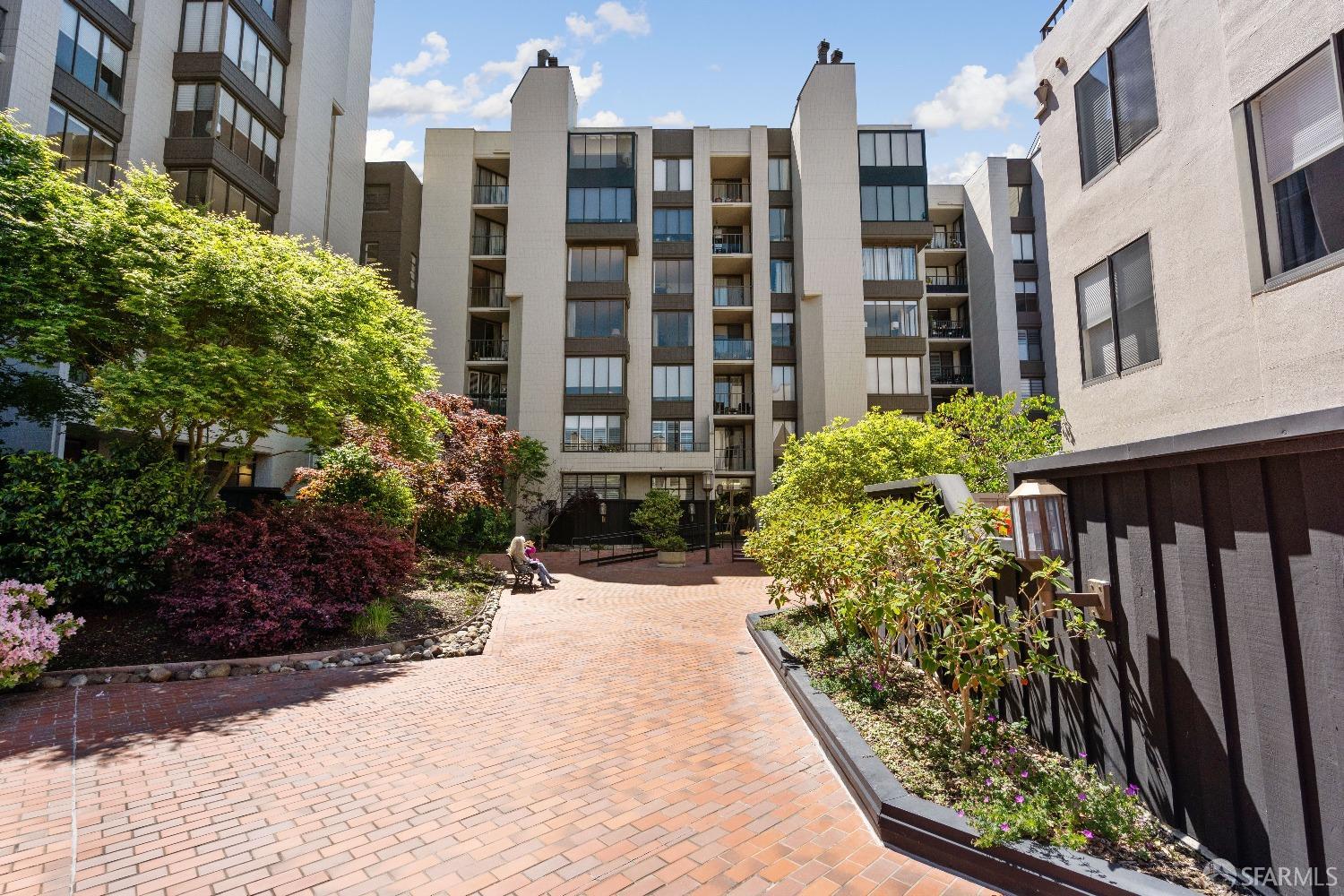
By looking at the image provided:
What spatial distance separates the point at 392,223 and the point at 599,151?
431 inches

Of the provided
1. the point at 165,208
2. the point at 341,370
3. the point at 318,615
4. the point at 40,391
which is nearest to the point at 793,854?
the point at 318,615

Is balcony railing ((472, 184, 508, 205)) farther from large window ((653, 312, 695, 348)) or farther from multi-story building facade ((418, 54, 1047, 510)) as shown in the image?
large window ((653, 312, 695, 348))

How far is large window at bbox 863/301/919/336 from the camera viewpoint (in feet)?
94.4

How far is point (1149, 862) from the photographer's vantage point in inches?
117

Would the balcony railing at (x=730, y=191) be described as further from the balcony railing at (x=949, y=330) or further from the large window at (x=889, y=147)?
the balcony railing at (x=949, y=330)

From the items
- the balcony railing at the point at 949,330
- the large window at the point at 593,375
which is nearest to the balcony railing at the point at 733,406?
the large window at the point at 593,375

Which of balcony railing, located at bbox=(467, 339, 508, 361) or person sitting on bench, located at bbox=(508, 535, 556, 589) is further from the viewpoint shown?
balcony railing, located at bbox=(467, 339, 508, 361)

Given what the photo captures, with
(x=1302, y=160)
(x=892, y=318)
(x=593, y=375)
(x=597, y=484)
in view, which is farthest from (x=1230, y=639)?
(x=892, y=318)

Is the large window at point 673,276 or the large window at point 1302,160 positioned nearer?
the large window at point 1302,160

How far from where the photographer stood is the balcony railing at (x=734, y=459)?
97.3 ft

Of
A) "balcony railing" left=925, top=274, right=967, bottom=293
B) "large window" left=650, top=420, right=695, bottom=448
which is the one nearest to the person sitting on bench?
"large window" left=650, top=420, right=695, bottom=448

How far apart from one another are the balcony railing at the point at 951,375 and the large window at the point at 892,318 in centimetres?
469

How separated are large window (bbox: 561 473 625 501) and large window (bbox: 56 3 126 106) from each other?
18.9m

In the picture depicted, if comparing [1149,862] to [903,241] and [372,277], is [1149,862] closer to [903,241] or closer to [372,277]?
[372,277]
